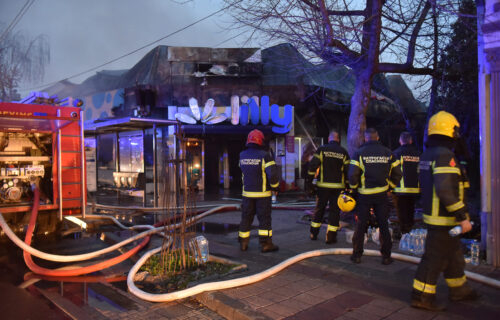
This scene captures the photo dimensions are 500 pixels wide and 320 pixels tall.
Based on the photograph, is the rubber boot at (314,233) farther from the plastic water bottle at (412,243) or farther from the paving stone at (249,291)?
the paving stone at (249,291)

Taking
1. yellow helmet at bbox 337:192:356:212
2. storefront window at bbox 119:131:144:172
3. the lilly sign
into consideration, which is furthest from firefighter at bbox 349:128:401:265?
the lilly sign

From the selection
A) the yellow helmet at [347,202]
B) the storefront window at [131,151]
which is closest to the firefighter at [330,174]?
the yellow helmet at [347,202]

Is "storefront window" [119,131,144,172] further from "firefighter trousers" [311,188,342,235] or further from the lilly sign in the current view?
"firefighter trousers" [311,188,342,235]

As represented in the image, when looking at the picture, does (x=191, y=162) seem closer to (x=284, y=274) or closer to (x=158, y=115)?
(x=158, y=115)

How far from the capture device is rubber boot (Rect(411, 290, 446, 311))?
356cm

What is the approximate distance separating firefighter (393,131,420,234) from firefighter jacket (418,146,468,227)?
10.8 ft

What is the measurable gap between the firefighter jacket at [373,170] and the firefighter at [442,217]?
4.45ft

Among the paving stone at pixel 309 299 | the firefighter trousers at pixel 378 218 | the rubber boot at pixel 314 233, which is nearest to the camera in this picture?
the paving stone at pixel 309 299

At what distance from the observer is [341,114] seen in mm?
18000

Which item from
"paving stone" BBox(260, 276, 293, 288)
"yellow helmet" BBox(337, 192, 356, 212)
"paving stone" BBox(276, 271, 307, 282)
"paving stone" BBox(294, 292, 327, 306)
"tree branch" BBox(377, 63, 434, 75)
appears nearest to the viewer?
"paving stone" BBox(294, 292, 327, 306)

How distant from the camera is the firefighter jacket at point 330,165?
6.37 meters

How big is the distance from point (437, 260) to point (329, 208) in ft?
9.48

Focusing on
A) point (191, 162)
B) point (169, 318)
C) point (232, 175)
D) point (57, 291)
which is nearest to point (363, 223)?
point (169, 318)

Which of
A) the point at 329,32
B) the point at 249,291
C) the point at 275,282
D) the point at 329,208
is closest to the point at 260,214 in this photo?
the point at 329,208
